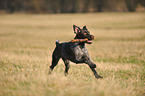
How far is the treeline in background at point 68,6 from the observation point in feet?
168

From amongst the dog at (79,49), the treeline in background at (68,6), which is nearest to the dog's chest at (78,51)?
the dog at (79,49)

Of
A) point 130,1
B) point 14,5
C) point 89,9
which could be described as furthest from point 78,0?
point 14,5

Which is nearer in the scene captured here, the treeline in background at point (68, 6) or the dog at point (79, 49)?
the dog at point (79, 49)

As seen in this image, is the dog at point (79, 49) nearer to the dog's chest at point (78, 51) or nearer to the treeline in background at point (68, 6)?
the dog's chest at point (78, 51)

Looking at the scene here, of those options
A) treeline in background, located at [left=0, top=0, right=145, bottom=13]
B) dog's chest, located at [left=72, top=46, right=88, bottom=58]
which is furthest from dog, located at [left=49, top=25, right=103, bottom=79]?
treeline in background, located at [left=0, top=0, right=145, bottom=13]

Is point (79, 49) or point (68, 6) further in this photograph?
point (68, 6)

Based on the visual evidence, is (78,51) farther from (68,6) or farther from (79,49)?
(68,6)

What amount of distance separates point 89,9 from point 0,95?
55.0m

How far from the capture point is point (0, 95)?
3734 millimetres

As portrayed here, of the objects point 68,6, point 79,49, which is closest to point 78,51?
point 79,49

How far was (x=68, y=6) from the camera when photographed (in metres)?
57.5

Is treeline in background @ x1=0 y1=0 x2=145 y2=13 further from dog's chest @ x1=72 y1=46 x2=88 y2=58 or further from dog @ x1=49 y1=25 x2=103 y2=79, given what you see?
dog's chest @ x1=72 y1=46 x2=88 y2=58

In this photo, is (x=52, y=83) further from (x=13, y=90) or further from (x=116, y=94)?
(x=116, y=94)

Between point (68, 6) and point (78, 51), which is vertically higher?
point (68, 6)
